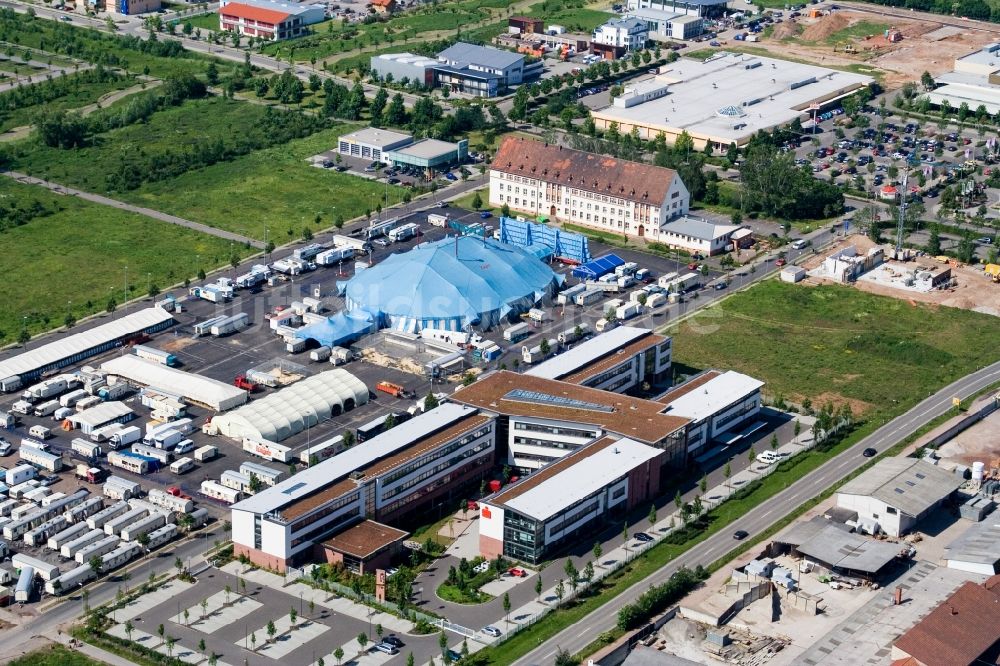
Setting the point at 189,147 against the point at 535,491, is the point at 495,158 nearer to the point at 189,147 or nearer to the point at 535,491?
the point at 189,147

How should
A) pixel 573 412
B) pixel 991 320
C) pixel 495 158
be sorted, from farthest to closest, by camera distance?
pixel 495 158
pixel 991 320
pixel 573 412

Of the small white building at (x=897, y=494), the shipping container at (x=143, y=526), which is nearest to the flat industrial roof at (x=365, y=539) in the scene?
the shipping container at (x=143, y=526)

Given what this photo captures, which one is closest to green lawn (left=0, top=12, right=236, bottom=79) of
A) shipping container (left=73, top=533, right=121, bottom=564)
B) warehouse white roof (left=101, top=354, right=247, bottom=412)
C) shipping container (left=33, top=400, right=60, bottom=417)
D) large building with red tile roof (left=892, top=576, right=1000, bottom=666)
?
warehouse white roof (left=101, top=354, right=247, bottom=412)

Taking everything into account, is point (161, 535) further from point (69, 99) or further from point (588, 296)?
point (69, 99)

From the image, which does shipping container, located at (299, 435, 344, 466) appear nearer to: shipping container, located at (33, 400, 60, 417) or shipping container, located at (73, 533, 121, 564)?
shipping container, located at (73, 533, 121, 564)

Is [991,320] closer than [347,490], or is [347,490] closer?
[347,490]

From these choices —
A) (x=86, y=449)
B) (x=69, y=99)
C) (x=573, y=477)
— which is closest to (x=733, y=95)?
(x=69, y=99)

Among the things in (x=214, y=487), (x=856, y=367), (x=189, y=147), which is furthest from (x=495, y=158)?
(x=214, y=487)
